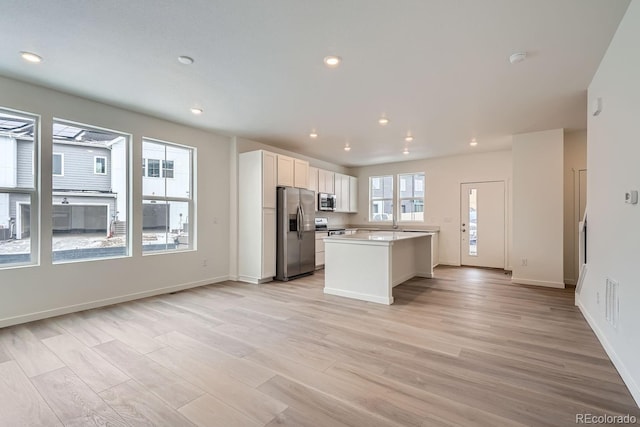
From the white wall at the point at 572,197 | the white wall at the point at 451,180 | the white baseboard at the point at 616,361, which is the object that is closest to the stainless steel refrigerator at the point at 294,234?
the white wall at the point at 451,180

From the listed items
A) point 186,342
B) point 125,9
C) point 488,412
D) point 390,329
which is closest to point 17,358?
point 186,342

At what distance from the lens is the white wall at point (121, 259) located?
3389 mm

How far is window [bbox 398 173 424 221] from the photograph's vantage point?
7.89 metres

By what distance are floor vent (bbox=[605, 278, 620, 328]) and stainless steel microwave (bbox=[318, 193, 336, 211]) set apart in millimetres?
5423

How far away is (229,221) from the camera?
573cm

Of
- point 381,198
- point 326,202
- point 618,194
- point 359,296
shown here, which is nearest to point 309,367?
point 359,296

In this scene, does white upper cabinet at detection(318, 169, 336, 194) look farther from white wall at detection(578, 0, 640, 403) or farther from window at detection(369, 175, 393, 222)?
white wall at detection(578, 0, 640, 403)

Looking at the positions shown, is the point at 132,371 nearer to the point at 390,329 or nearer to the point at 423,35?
the point at 390,329

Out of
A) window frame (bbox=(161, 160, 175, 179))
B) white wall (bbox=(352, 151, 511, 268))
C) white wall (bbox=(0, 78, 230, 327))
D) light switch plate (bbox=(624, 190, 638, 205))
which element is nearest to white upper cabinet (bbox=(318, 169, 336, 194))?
white wall (bbox=(352, 151, 511, 268))

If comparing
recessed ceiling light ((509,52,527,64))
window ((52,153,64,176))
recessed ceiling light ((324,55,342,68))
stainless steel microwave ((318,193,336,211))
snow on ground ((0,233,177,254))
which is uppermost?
recessed ceiling light ((324,55,342,68))

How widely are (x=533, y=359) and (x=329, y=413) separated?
1.86m

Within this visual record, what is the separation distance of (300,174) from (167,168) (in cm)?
250

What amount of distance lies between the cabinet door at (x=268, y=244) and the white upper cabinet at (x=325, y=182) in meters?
2.07

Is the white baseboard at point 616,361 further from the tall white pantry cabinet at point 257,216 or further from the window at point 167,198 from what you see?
the window at point 167,198
